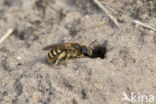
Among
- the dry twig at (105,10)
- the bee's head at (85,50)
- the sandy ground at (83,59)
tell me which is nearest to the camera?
the sandy ground at (83,59)

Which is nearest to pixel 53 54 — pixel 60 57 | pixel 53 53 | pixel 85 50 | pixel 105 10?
pixel 53 53

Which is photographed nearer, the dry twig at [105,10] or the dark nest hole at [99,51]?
the dark nest hole at [99,51]

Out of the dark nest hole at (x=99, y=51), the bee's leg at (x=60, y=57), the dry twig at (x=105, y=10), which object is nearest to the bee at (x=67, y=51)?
the bee's leg at (x=60, y=57)

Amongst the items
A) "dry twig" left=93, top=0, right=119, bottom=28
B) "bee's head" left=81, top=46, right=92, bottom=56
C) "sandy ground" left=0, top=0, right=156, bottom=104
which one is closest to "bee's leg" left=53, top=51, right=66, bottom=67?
"sandy ground" left=0, top=0, right=156, bottom=104

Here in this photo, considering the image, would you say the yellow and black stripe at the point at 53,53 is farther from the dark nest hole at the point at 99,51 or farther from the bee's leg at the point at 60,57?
the dark nest hole at the point at 99,51

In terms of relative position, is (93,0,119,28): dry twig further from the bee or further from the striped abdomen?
the striped abdomen

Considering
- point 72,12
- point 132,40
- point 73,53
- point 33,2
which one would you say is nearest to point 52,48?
point 73,53
